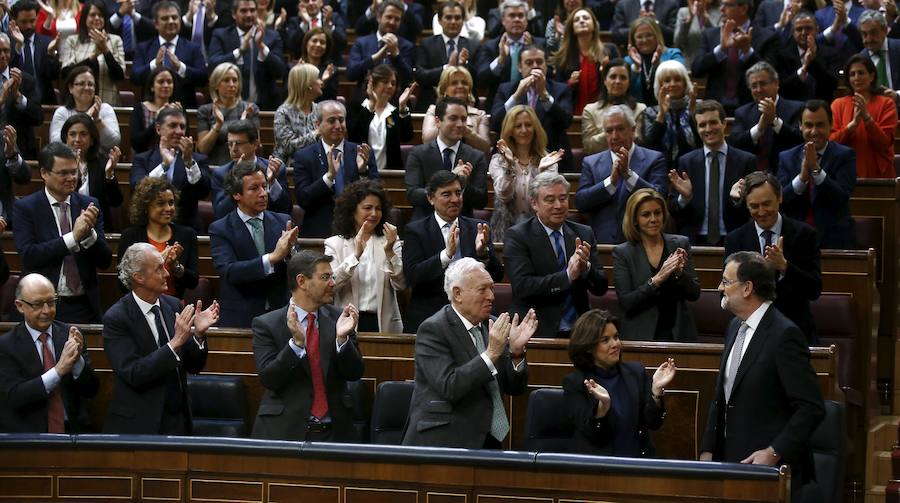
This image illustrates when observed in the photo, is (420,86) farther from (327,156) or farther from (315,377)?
(315,377)

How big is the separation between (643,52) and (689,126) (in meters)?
1.00

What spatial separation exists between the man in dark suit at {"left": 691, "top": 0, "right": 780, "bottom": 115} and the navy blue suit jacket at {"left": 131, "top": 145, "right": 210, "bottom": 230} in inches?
109

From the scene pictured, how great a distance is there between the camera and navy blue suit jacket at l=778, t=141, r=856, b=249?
6680mm

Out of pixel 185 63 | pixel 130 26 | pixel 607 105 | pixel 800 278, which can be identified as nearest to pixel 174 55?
pixel 185 63

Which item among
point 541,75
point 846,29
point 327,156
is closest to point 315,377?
point 327,156

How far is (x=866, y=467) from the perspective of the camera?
6.03 meters

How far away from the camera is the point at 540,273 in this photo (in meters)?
6.01

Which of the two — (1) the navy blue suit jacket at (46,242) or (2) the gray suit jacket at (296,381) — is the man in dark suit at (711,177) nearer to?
(2) the gray suit jacket at (296,381)

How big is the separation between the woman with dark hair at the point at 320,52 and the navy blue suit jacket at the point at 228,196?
132 centimetres

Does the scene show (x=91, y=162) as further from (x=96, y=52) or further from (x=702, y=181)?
(x=702, y=181)

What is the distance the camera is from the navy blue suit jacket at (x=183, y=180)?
23.1 ft

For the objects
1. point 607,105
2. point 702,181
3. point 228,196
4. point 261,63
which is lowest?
point 228,196

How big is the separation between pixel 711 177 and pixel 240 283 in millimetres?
2160

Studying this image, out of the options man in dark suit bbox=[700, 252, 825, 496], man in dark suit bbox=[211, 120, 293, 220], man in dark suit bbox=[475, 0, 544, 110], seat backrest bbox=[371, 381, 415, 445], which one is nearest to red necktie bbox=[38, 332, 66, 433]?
seat backrest bbox=[371, 381, 415, 445]
